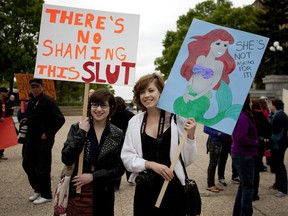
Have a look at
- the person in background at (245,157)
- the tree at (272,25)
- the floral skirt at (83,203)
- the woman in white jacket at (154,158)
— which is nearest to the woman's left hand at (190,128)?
the woman in white jacket at (154,158)

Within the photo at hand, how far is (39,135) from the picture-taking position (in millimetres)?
4785

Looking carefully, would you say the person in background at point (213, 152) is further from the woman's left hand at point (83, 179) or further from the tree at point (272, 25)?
the tree at point (272, 25)

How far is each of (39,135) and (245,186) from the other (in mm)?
3096

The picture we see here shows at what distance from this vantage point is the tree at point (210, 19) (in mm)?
35625

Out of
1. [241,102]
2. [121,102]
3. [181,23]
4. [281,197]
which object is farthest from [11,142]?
[181,23]

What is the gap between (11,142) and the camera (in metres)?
7.70

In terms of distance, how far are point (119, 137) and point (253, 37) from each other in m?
1.45

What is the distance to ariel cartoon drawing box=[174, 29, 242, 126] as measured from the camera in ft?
8.41

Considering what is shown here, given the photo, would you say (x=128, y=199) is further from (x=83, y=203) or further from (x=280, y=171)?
(x=280, y=171)

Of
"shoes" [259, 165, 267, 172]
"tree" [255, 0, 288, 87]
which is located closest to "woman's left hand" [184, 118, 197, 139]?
"shoes" [259, 165, 267, 172]

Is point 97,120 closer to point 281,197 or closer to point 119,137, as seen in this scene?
point 119,137

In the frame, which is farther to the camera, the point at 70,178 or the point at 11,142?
the point at 11,142

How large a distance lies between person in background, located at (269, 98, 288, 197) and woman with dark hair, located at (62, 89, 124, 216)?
3.66m

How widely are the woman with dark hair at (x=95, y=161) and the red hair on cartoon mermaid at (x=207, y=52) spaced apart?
779mm
